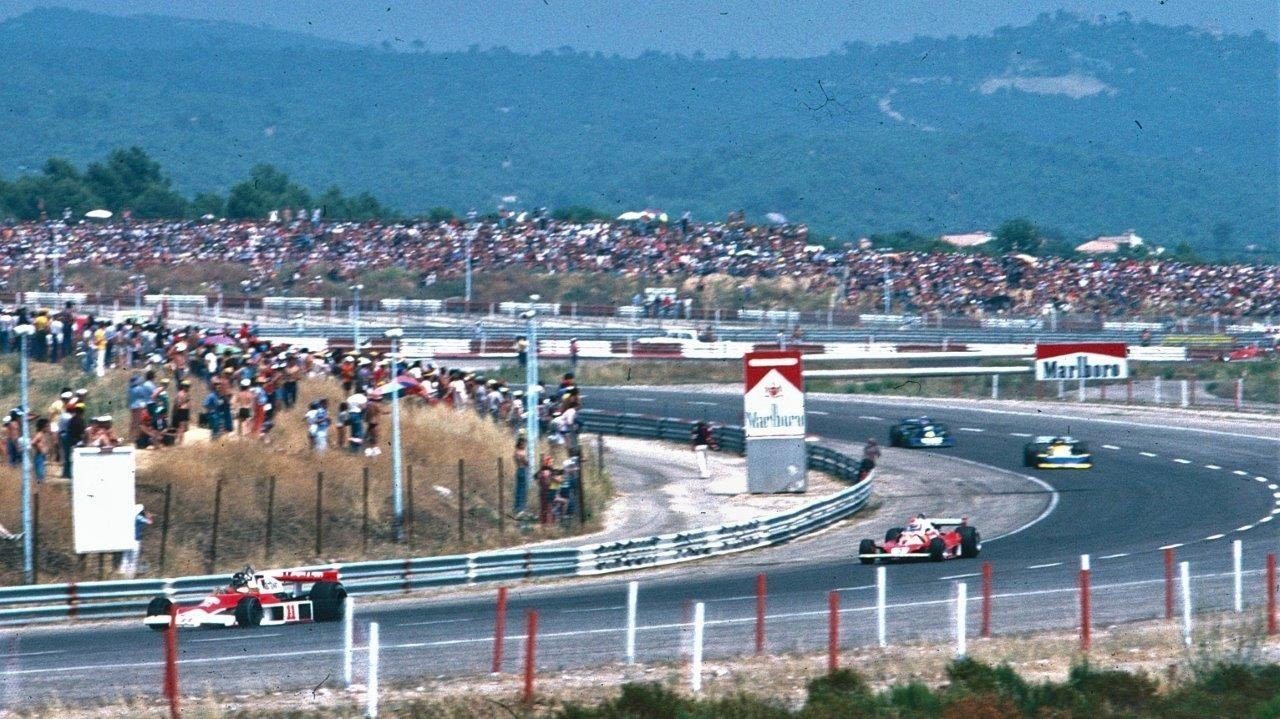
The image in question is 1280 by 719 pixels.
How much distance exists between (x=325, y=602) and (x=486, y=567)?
5584mm

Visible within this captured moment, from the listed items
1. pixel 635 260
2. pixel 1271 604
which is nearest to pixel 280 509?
pixel 1271 604

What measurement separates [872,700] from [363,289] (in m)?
72.9

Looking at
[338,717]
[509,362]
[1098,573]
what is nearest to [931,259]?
[509,362]

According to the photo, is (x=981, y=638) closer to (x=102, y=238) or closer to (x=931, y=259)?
(x=931, y=259)

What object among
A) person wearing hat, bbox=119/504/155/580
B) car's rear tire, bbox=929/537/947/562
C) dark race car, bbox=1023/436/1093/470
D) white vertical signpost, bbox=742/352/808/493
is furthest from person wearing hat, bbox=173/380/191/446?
dark race car, bbox=1023/436/1093/470

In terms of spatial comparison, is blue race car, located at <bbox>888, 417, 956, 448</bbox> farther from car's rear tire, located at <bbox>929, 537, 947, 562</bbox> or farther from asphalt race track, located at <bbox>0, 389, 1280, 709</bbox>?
car's rear tire, located at <bbox>929, 537, 947, 562</bbox>

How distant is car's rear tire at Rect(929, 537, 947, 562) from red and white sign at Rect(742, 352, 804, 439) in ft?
34.4

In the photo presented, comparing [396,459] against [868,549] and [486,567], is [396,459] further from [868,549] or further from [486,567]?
[868,549]

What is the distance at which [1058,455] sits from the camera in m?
43.7

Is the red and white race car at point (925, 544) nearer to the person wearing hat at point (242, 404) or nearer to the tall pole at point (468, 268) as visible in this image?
the person wearing hat at point (242, 404)

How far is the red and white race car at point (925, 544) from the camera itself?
28.1 m

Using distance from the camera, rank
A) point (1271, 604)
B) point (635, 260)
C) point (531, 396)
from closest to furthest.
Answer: point (1271, 604) < point (531, 396) < point (635, 260)

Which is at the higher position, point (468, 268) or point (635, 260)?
point (635, 260)

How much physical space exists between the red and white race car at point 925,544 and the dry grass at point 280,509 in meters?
7.51
